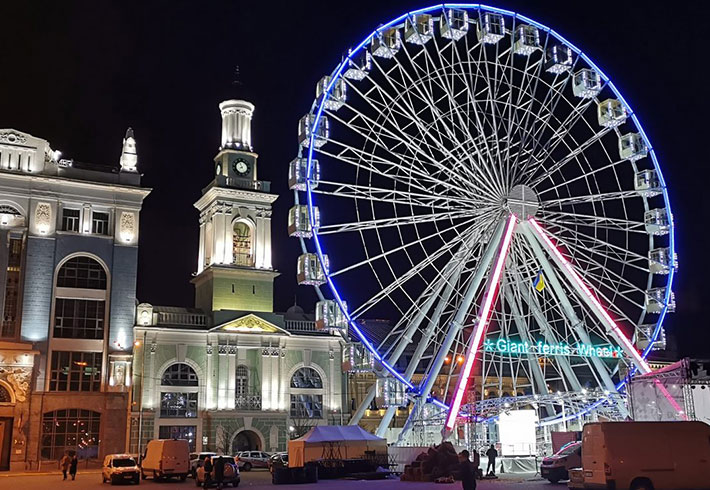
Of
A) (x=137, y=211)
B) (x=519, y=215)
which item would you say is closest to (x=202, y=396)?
(x=137, y=211)

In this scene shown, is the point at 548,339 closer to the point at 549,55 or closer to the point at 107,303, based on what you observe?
the point at 549,55

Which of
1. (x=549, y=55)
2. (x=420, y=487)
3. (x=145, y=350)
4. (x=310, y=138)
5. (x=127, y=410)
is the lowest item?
(x=420, y=487)

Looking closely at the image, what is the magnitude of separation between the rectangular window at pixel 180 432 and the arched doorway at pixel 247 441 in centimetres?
387

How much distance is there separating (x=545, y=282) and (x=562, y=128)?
7576 millimetres

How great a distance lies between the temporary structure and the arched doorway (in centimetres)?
2314

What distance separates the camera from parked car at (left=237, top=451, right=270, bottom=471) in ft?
172

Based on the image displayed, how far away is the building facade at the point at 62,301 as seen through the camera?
2149 inches

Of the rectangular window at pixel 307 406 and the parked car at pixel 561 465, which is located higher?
the rectangular window at pixel 307 406

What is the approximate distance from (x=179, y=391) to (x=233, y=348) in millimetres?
5332

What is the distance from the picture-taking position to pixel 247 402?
64.1m

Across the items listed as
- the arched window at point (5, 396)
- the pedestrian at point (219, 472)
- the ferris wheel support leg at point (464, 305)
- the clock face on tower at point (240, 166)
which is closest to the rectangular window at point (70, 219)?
the arched window at point (5, 396)

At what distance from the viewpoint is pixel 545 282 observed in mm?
41156

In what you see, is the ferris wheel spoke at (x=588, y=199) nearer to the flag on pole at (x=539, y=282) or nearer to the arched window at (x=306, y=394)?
the flag on pole at (x=539, y=282)

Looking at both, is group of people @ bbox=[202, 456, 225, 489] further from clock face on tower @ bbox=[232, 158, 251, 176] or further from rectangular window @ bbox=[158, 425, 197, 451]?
clock face on tower @ bbox=[232, 158, 251, 176]
